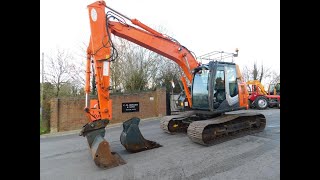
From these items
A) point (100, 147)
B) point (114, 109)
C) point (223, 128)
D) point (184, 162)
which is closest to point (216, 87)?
point (223, 128)

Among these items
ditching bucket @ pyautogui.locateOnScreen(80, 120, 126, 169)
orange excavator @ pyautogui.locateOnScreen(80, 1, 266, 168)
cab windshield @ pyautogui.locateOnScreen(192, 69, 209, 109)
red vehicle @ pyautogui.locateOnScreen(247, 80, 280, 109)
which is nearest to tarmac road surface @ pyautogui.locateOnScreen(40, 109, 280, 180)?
ditching bucket @ pyautogui.locateOnScreen(80, 120, 126, 169)

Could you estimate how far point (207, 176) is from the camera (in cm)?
432

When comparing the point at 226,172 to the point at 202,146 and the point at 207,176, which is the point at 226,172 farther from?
the point at 202,146

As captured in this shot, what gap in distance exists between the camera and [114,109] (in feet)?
48.4

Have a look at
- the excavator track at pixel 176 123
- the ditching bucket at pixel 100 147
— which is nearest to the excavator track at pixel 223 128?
the excavator track at pixel 176 123

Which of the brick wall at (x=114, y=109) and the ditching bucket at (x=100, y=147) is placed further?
the brick wall at (x=114, y=109)

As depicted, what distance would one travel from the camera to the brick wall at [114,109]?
44.0ft

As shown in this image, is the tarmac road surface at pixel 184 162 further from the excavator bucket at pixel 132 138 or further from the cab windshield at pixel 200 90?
the cab windshield at pixel 200 90

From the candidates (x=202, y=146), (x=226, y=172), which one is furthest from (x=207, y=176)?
(x=202, y=146)

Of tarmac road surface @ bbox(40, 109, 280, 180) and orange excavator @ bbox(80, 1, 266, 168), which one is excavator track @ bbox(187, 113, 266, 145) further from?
tarmac road surface @ bbox(40, 109, 280, 180)

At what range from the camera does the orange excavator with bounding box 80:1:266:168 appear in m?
5.60

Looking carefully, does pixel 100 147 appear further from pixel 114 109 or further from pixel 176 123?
pixel 114 109
